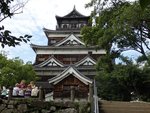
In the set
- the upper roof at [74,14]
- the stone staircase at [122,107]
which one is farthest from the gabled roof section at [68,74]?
the stone staircase at [122,107]

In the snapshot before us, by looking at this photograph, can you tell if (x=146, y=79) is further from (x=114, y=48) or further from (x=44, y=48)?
(x=44, y=48)

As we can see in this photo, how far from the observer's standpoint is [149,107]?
14594 millimetres

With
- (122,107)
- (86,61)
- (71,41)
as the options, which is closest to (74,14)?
(71,41)

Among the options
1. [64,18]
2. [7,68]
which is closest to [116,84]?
[7,68]

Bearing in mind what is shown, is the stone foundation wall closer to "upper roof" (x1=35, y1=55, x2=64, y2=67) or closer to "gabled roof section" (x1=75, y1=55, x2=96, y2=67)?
"gabled roof section" (x1=75, y1=55, x2=96, y2=67)

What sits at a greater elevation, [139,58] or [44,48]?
[44,48]

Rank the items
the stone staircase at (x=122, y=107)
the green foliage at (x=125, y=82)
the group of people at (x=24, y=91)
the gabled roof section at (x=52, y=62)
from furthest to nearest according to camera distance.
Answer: the gabled roof section at (x=52, y=62) → the green foliage at (x=125, y=82) → the group of people at (x=24, y=91) → the stone staircase at (x=122, y=107)

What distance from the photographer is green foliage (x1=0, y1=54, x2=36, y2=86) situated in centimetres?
2834

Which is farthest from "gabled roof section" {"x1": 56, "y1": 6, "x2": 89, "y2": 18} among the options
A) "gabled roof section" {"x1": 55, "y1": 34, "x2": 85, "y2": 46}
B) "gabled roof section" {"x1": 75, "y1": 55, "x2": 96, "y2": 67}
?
"gabled roof section" {"x1": 75, "y1": 55, "x2": 96, "y2": 67}

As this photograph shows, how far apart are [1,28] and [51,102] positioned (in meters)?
11.9

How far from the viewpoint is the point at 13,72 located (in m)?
29.0

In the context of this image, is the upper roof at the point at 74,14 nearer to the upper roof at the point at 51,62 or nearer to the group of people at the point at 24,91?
the upper roof at the point at 51,62

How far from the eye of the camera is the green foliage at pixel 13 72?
28344 mm

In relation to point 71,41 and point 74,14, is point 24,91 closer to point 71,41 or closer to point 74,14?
point 71,41
